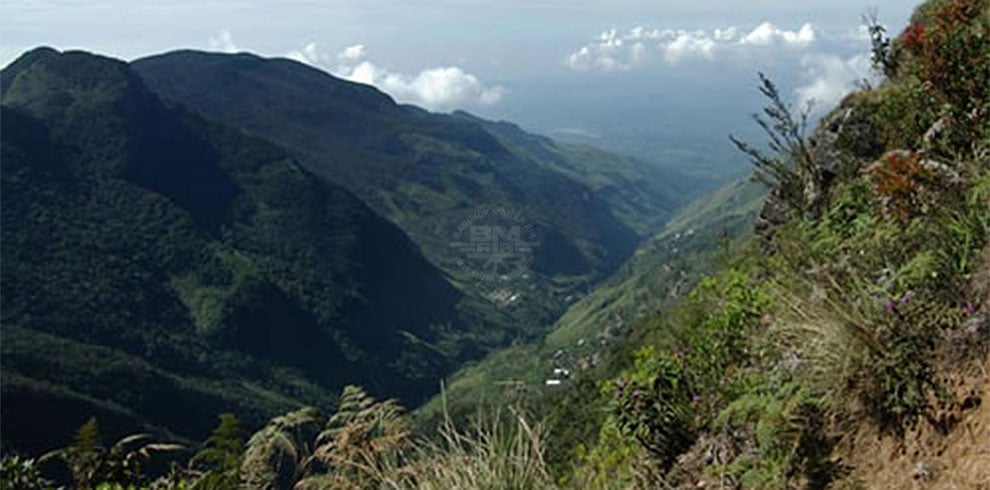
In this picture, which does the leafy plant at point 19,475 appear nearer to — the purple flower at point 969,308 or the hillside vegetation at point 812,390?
the hillside vegetation at point 812,390

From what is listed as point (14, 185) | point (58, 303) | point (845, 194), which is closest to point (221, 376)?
point (58, 303)

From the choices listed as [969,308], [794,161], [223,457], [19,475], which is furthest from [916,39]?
[19,475]

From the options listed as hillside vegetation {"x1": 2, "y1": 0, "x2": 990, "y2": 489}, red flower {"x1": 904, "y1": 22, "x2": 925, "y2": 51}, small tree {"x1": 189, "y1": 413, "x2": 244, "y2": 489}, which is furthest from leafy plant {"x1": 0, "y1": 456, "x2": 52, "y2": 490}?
red flower {"x1": 904, "y1": 22, "x2": 925, "y2": 51}

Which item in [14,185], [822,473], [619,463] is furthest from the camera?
[14,185]

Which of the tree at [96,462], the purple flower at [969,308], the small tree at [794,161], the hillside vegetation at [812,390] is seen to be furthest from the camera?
the small tree at [794,161]

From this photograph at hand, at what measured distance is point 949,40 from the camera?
6.58m

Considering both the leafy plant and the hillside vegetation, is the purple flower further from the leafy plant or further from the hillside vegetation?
the leafy plant

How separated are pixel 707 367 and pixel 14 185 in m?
219

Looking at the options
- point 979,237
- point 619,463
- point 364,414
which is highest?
point 979,237

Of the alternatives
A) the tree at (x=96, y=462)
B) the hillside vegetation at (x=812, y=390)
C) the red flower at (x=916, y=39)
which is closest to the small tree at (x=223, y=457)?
the hillside vegetation at (x=812, y=390)

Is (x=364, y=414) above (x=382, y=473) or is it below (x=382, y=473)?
above

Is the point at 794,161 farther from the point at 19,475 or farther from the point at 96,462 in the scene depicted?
the point at 19,475

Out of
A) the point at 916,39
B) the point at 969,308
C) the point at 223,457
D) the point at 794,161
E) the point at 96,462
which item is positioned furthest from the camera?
the point at 794,161

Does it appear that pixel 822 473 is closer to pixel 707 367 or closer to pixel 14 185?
pixel 707 367
